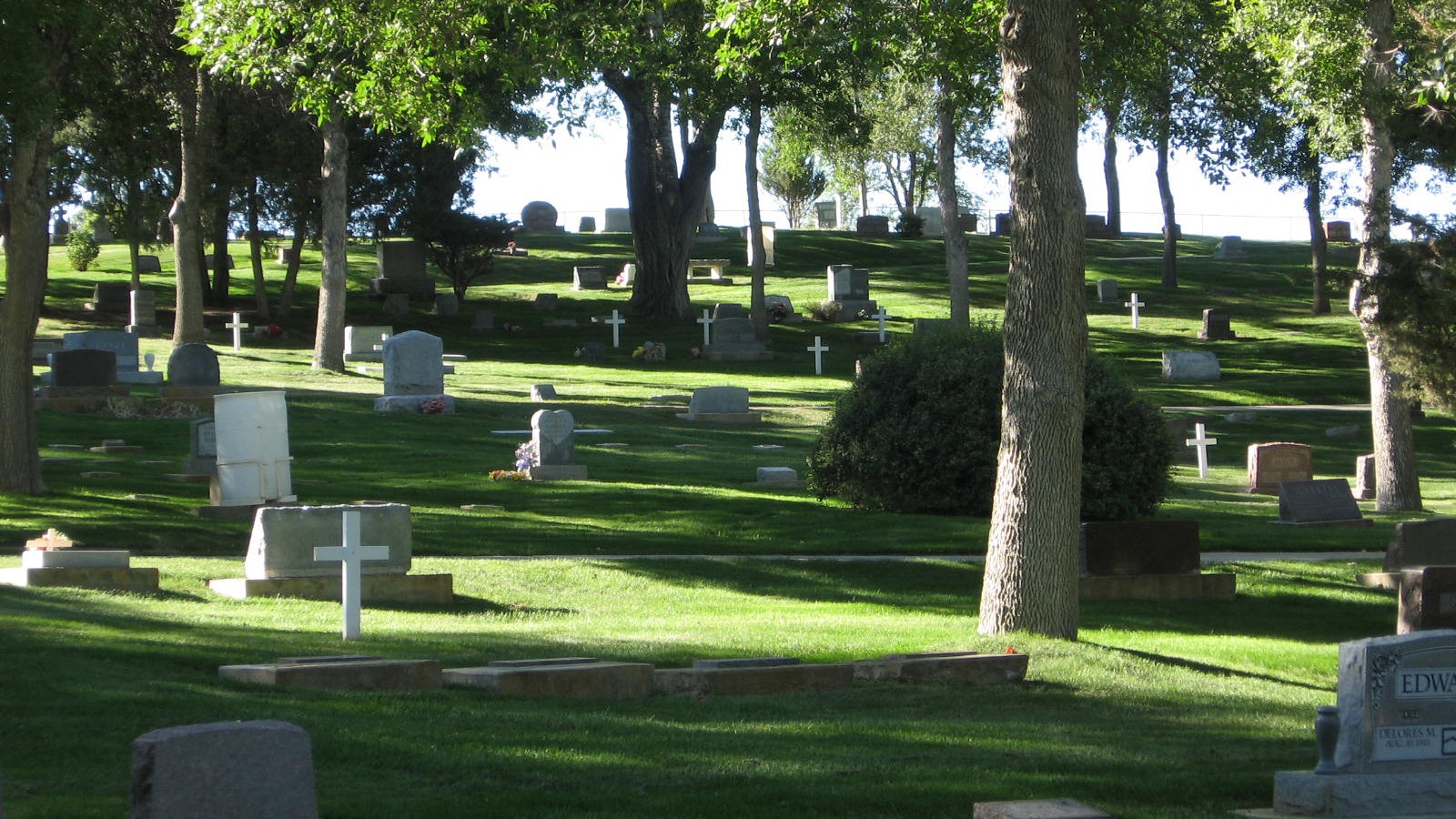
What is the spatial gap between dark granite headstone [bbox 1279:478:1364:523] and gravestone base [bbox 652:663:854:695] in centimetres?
1307

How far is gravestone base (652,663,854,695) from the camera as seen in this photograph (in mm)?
9594

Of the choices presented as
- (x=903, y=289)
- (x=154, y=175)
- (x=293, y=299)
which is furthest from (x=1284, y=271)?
(x=154, y=175)

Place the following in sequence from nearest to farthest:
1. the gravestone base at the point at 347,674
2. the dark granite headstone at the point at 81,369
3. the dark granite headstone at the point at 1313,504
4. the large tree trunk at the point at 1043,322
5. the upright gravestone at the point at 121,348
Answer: the gravestone base at the point at 347,674 → the large tree trunk at the point at 1043,322 → the dark granite headstone at the point at 1313,504 → the dark granite headstone at the point at 81,369 → the upright gravestone at the point at 121,348

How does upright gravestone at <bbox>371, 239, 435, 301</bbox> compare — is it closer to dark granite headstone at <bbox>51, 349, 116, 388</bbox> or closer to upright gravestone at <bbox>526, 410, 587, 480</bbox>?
dark granite headstone at <bbox>51, 349, 116, 388</bbox>

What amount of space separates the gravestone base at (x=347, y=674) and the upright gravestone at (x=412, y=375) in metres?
21.6

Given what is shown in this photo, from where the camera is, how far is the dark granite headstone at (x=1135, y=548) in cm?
1612

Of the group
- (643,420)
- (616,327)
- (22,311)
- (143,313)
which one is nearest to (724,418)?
(643,420)

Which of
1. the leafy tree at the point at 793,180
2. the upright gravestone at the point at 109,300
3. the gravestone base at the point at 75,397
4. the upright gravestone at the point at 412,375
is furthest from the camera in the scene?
the leafy tree at the point at 793,180

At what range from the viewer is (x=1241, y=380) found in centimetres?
4297

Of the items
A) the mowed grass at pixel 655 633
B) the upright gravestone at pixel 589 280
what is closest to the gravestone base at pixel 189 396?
the mowed grass at pixel 655 633

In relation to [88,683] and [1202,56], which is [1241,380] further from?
[88,683]

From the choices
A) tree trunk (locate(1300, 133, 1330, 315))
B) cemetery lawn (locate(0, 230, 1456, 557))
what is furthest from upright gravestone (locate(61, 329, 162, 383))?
tree trunk (locate(1300, 133, 1330, 315))

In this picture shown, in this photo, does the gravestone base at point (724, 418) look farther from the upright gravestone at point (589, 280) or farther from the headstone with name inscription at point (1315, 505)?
the upright gravestone at point (589, 280)

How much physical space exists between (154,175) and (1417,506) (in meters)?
37.3
